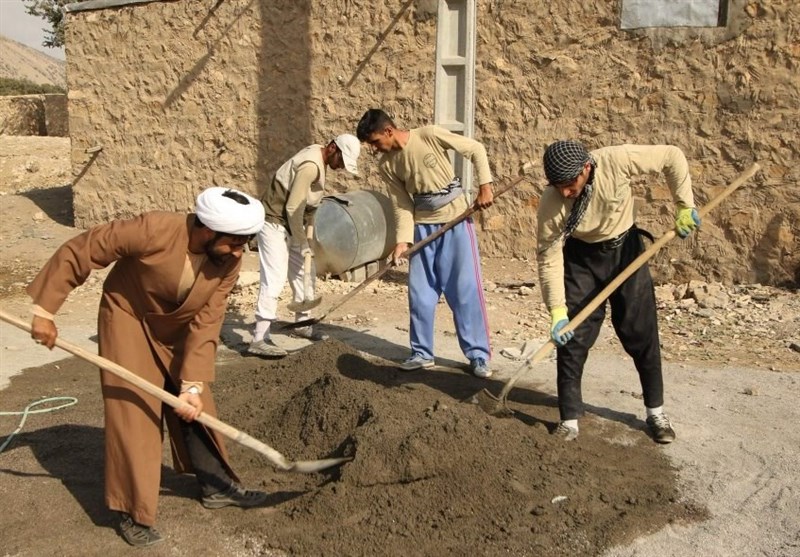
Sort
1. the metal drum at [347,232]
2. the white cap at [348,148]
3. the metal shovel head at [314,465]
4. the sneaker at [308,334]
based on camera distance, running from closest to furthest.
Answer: the metal shovel head at [314,465]
the white cap at [348,148]
the sneaker at [308,334]
the metal drum at [347,232]

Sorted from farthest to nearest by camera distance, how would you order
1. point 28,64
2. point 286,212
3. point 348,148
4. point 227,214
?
1. point 28,64
2. point 286,212
3. point 348,148
4. point 227,214

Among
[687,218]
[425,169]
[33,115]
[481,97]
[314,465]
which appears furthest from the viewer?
[33,115]

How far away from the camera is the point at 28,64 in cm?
7700

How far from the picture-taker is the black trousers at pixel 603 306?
435 cm

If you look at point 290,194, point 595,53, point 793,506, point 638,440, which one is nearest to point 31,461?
point 290,194

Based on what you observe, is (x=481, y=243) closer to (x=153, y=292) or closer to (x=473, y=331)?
(x=473, y=331)

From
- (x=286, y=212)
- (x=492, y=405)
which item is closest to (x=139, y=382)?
(x=492, y=405)


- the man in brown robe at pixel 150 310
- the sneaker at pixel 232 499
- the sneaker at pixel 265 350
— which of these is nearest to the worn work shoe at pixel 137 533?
the man in brown robe at pixel 150 310

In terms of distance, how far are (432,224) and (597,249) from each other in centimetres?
161

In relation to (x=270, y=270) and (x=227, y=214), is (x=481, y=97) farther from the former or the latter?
(x=227, y=214)

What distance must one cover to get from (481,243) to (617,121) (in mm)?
1907

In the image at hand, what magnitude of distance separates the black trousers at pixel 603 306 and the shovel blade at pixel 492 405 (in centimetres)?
30

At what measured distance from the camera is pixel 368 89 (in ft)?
30.8

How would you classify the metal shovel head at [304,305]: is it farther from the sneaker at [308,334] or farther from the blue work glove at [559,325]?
the blue work glove at [559,325]
